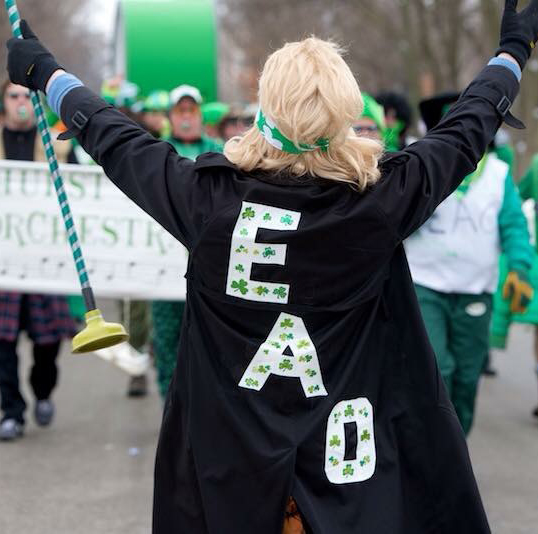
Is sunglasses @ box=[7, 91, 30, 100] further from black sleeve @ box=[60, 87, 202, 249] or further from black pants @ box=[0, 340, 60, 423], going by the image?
black sleeve @ box=[60, 87, 202, 249]

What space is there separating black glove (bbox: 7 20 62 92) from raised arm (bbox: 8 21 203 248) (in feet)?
0.20

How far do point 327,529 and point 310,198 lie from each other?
77cm

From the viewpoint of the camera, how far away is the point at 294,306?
2.74 metres

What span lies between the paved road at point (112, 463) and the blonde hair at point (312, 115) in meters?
2.52

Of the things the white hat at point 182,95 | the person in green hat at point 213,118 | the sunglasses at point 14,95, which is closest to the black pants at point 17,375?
the sunglasses at point 14,95

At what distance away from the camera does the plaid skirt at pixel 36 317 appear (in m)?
6.29

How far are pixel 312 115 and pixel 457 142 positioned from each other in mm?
409

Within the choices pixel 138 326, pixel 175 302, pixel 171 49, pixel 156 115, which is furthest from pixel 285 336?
pixel 171 49

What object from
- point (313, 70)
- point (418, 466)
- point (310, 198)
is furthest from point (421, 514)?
point (313, 70)

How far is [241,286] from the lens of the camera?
275cm

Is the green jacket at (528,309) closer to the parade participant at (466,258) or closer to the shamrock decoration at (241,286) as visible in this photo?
the parade participant at (466,258)

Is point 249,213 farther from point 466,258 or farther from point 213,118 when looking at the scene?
point 213,118

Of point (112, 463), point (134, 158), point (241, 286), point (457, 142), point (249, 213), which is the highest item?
point (457, 142)

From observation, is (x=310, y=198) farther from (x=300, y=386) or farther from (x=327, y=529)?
(x=327, y=529)
